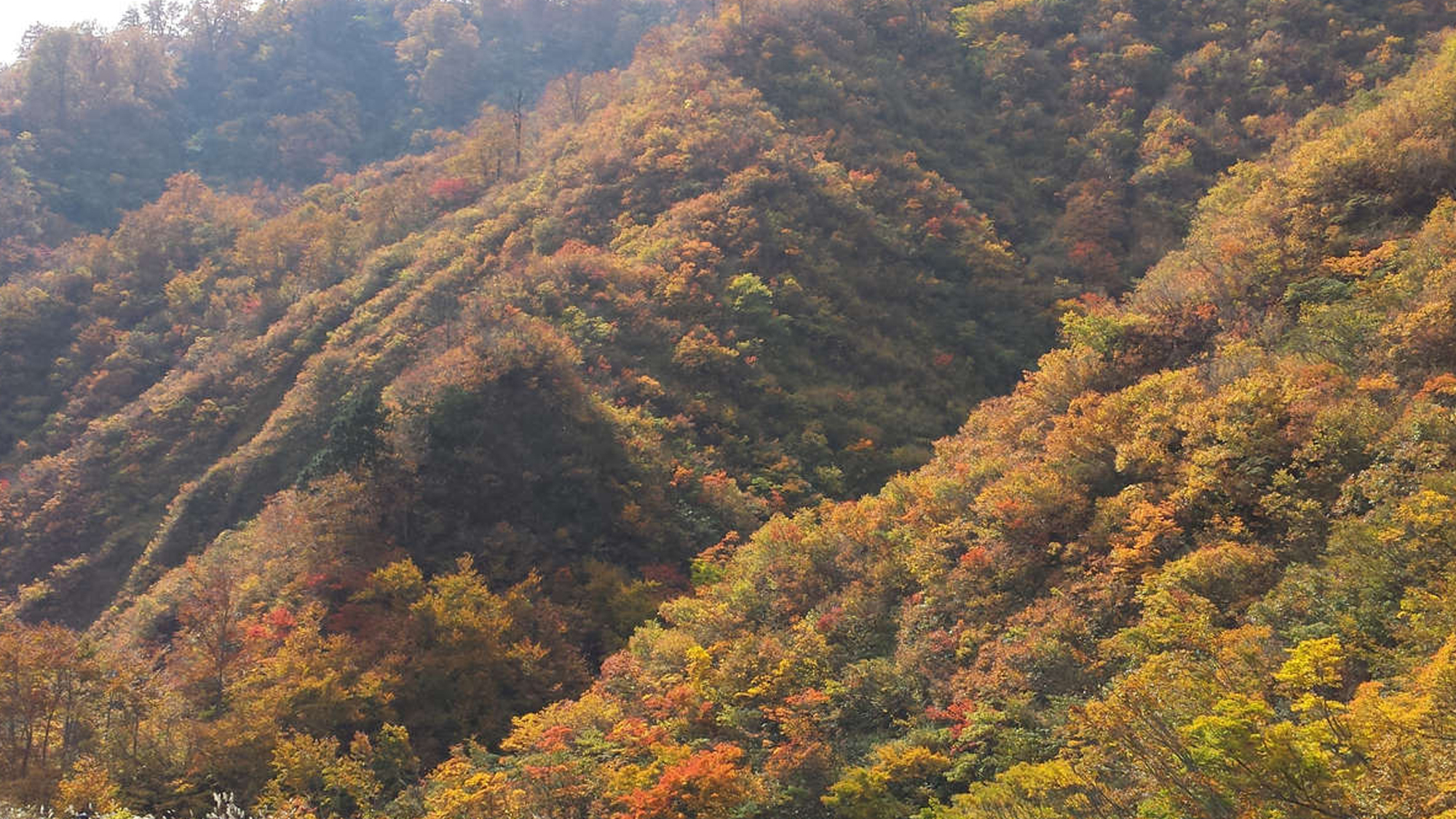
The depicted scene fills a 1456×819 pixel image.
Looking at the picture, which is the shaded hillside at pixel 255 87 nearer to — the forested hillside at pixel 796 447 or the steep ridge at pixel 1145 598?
the forested hillside at pixel 796 447

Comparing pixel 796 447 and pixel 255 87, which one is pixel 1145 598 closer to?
pixel 796 447

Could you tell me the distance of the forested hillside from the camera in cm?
1585

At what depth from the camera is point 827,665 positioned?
2012cm

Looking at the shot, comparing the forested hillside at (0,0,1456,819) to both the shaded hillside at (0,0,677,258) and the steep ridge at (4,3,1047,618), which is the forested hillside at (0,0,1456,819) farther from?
the shaded hillside at (0,0,677,258)

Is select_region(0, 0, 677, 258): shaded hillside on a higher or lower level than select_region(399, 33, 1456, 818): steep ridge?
higher

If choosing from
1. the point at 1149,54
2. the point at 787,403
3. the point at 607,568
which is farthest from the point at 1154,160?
the point at 607,568

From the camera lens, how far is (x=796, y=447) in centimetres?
3856

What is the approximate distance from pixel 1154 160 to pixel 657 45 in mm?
41460

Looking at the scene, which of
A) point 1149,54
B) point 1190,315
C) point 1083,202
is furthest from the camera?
point 1149,54

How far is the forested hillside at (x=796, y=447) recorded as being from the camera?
52.0 feet

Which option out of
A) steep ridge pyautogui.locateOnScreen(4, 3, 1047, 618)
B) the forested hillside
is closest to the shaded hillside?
the forested hillside

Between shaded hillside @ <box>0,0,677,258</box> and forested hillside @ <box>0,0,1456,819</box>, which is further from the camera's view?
shaded hillside @ <box>0,0,677,258</box>

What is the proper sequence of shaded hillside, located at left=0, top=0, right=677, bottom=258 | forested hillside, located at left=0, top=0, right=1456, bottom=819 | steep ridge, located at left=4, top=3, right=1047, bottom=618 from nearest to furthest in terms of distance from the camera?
forested hillside, located at left=0, top=0, right=1456, bottom=819 < steep ridge, located at left=4, top=3, right=1047, bottom=618 < shaded hillside, located at left=0, top=0, right=677, bottom=258

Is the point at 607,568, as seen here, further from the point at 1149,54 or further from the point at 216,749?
the point at 1149,54
